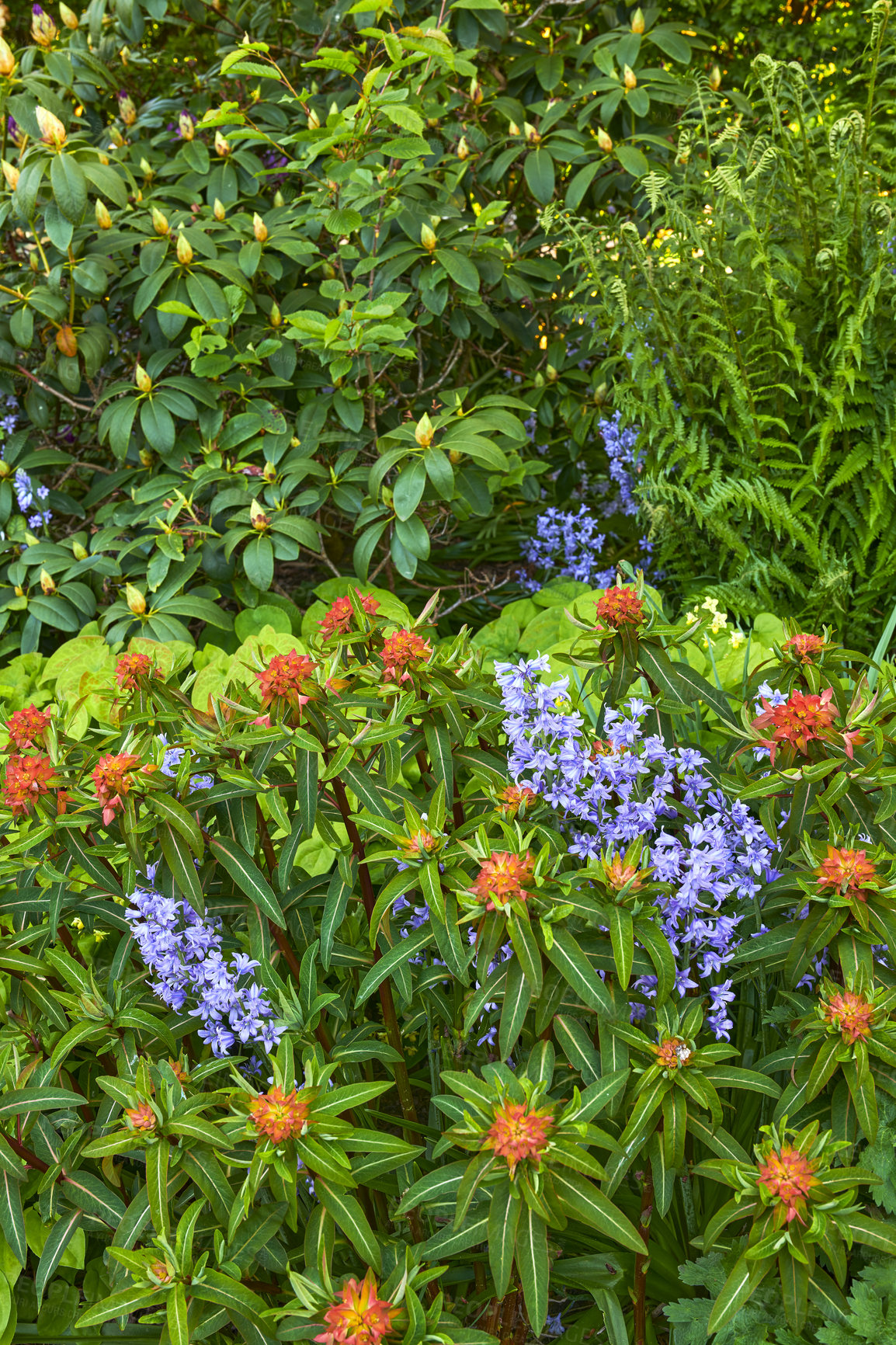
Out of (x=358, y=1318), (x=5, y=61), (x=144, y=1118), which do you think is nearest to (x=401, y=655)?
(x=144, y=1118)

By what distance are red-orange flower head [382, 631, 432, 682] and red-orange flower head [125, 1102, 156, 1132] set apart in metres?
0.58

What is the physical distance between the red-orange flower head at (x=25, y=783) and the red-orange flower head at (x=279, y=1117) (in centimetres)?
51

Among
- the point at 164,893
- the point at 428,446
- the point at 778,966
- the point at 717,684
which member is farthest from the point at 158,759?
the point at 428,446

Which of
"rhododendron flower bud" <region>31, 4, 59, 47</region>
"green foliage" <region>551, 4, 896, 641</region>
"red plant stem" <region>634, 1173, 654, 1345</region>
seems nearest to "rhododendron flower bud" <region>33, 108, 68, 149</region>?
"rhododendron flower bud" <region>31, 4, 59, 47</region>

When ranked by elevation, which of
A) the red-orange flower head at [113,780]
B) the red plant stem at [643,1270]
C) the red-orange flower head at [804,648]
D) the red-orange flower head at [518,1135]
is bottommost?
the red plant stem at [643,1270]

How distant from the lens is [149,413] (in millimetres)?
2748

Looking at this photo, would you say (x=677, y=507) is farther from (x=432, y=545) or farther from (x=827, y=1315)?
(x=827, y=1315)

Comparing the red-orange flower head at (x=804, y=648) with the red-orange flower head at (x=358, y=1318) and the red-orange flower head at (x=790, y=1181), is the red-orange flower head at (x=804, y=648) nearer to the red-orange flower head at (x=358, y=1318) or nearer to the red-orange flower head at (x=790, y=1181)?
the red-orange flower head at (x=790, y=1181)

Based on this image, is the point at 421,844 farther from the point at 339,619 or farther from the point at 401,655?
the point at 339,619

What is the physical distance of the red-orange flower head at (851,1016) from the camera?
1072mm

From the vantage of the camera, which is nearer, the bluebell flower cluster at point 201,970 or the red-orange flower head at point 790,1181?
the red-orange flower head at point 790,1181

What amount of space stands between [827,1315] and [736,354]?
2167 mm

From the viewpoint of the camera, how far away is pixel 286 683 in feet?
4.00

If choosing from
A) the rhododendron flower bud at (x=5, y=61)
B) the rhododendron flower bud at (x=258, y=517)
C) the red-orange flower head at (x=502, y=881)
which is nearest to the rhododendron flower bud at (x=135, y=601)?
the rhododendron flower bud at (x=258, y=517)
